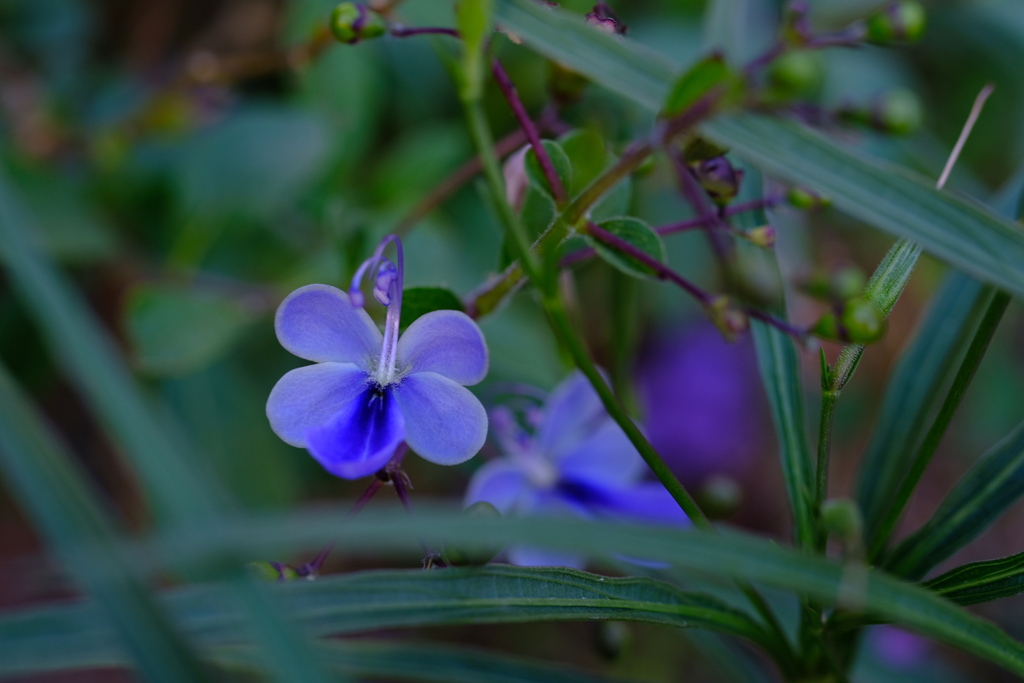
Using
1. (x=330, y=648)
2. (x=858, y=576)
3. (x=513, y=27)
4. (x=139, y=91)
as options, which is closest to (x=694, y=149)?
(x=513, y=27)

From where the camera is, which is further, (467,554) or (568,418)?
(568,418)

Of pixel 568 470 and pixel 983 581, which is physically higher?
pixel 568 470

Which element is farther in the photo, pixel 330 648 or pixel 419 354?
pixel 330 648

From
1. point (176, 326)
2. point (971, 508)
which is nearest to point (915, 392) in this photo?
point (971, 508)

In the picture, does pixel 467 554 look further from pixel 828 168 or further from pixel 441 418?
pixel 828 168

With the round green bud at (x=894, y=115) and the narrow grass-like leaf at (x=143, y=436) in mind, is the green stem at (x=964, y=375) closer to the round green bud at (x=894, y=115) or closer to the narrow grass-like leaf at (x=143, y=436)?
the round green bud at (x=894, y=115)

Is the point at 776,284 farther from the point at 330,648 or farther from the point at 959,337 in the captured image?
the point at 330,648

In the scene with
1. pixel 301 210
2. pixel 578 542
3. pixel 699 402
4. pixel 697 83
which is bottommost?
pixel 578 542
